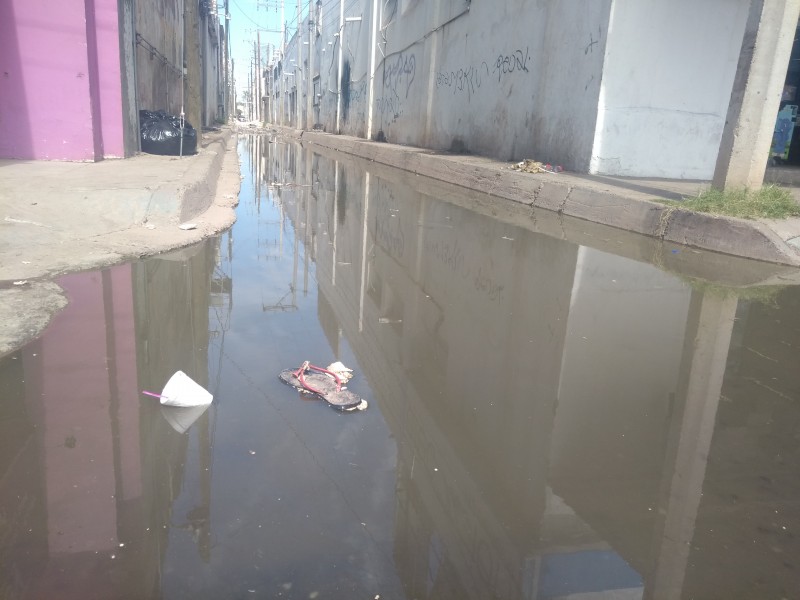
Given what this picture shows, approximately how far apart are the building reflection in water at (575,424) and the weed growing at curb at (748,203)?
194cm

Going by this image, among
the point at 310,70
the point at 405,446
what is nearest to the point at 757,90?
the point at 405,446

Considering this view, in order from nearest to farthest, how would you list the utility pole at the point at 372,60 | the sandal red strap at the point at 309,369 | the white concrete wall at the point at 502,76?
the sandal red strap at the point at 309,369, the white concrete wall at the point at 502,76, the utility pole at the point at 372,60

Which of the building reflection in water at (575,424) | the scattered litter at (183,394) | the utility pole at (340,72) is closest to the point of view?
the building reflection in water at (575,424)

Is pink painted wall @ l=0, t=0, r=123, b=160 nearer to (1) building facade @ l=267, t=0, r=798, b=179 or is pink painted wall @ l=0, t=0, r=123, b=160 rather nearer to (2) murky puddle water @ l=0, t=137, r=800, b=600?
(2) murky puddle water @ l=0, t=137, r=800, b=600

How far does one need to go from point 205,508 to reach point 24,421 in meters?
0.95

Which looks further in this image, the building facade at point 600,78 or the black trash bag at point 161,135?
the black trash bag at point 161,135

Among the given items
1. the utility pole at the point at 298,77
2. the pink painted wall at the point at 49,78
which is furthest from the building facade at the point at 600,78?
the utility pole at the point at 298,77

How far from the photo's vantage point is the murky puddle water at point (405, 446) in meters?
1.69

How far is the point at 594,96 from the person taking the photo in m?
10.5

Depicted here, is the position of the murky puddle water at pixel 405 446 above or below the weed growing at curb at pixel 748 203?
below

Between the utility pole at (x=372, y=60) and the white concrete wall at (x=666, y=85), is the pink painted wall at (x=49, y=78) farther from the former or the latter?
the utility pole at (x=372, y=60)

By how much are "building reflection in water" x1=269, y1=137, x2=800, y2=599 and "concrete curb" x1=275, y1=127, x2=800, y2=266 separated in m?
1.49

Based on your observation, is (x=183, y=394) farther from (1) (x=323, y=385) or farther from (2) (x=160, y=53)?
(2) (x=160, y=53)

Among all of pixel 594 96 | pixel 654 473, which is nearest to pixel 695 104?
pixel 594 96
